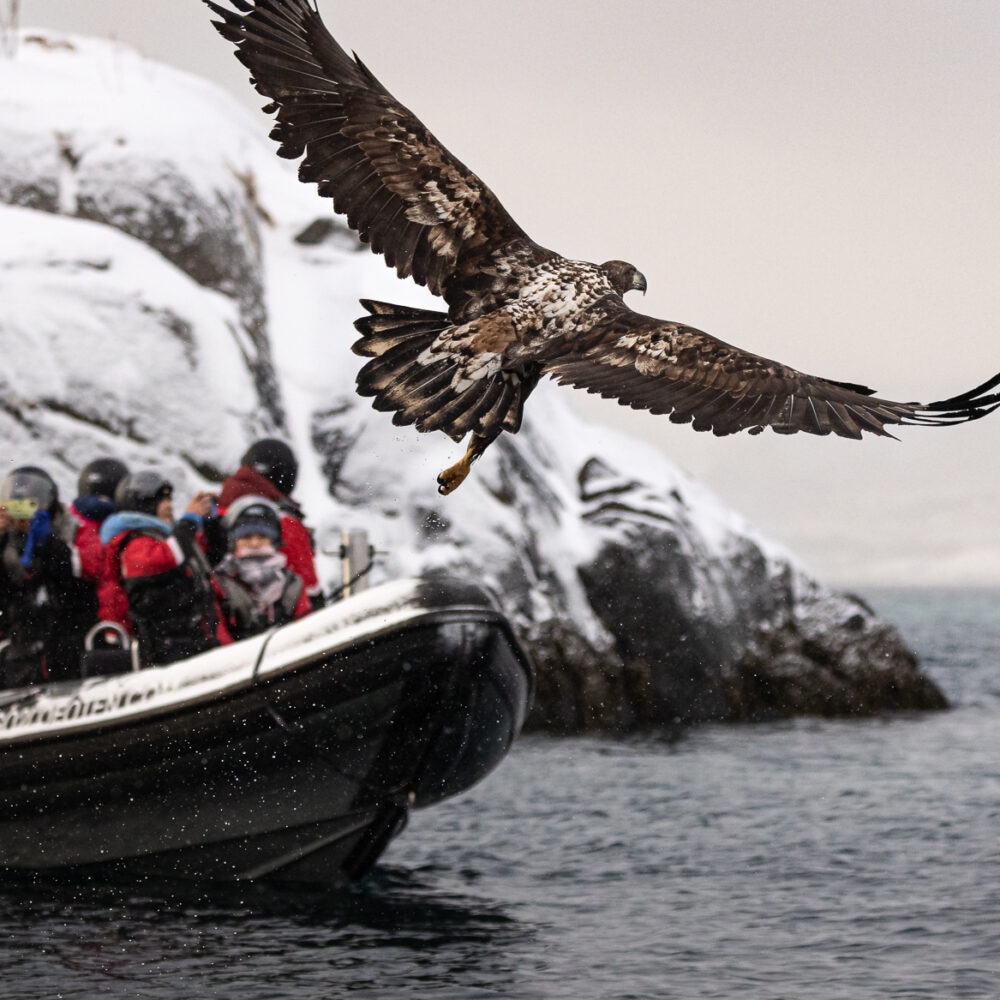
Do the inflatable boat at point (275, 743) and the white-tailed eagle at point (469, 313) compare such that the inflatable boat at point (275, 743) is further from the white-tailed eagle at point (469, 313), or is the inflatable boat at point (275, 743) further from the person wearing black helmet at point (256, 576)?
the white-tailed eagle at point (469, 313)

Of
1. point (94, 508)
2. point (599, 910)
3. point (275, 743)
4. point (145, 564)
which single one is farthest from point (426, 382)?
point (599, 910)

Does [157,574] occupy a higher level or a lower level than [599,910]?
higher

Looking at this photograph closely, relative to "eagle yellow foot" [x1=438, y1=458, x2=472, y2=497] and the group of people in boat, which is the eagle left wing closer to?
"eagle yellow foot" [x1=438, y1=458, x2=472, y2=497]

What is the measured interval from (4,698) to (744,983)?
4297mm

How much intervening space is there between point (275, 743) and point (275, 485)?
147 centimetres

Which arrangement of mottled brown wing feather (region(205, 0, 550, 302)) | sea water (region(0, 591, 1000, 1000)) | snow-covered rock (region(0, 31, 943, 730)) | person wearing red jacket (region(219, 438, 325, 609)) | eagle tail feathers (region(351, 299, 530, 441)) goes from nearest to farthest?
1. eagle tail feathers (region(351, 299, 530, 441))
2. mottled brown wing feather (region(205, 0, 550, 302))
3. sea water (region(0, 591, 1000, 1000))
4. person wearing red jacket (region(219, 438, 325, 609))
5. snow-covered rock (region(0, 31, 943, 730))

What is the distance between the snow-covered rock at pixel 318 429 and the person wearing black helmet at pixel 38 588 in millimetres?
7026

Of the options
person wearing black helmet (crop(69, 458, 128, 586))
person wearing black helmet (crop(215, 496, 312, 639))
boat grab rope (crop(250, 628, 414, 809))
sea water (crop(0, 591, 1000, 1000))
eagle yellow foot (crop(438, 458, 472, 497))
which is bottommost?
sea water (crop(0, 591, 1000, 1000))

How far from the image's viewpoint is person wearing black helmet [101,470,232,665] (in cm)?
757

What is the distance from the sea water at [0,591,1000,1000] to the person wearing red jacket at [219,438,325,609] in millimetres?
2188

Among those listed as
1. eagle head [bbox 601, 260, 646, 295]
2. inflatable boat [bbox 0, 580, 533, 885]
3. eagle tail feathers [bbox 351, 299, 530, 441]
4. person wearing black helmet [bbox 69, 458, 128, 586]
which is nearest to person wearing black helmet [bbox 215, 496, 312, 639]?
inflatable boat [bbox 0, 580, 533, 885]

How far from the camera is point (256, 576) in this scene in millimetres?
8211

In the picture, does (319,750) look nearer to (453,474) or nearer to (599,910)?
(599,910)

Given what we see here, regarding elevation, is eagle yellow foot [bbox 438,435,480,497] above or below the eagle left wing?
below
